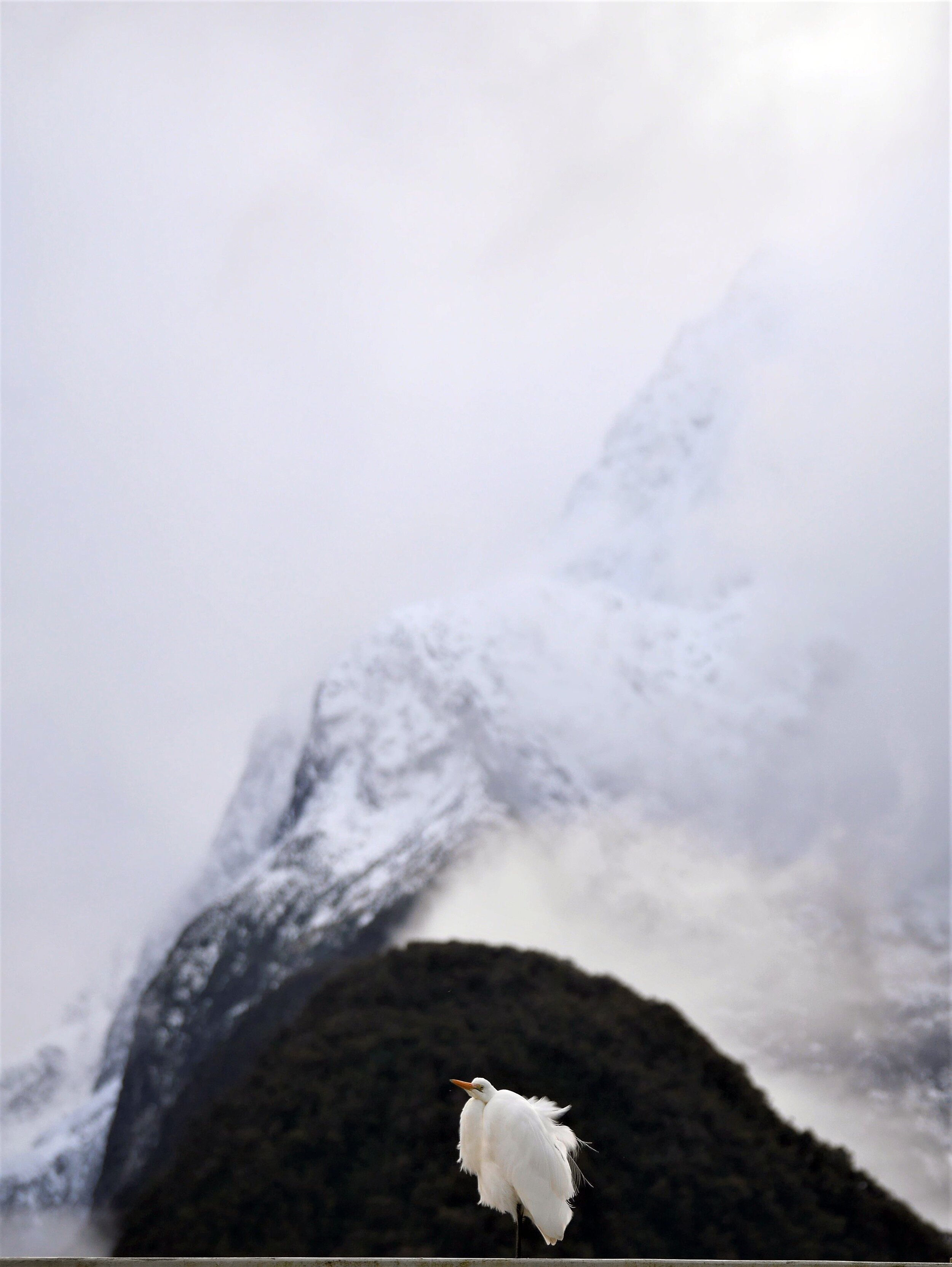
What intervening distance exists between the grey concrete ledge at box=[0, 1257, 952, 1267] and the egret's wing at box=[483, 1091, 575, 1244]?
1971 mm

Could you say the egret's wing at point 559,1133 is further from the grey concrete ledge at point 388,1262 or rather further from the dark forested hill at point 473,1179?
the dark forested hill at point 473,1179

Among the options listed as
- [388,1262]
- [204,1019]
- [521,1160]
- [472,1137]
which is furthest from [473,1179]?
[204,1019]

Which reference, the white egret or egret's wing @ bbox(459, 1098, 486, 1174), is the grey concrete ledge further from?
egret's wing @ bbox(459, 1098, 486, 1174)

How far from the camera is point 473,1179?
20.5 metres

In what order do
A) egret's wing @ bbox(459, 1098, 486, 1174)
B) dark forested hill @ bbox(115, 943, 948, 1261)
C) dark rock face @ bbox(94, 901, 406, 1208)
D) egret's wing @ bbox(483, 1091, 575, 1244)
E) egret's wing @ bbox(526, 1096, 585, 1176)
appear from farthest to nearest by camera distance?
1. dark rock face @ bbox(94, 901, 406, 1208)
2. dark forested hill @ bbox(115, 943, 948, 1261)
3. egret's wing @ bbox(459, 1098, 486, 1174)
4. egret's wing @ bbox(526, 1096, 585, 1176)
5. egret's wing @ bbox(483, 1091, 575, 1244)

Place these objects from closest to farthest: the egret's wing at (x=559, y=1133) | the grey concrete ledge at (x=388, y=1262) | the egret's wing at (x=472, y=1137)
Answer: the grey concrete ledge at (x=388, y=1262), the egret's wing at (x=559, y=1133), the egret's wing at (x=472, y=1137)

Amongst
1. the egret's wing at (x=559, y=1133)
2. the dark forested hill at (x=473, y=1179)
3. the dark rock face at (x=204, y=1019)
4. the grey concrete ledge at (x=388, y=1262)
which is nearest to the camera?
the grey concrete ledge at (x=388, y=1262)

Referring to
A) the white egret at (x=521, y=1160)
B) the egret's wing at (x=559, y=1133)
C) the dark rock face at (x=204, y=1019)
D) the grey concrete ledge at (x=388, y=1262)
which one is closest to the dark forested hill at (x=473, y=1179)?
the dark rock face at (x=204, y=1019)

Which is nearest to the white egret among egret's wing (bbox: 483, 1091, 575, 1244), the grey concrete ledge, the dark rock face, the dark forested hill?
egret's wing (bbox: 483, 1091, 575, 1244)

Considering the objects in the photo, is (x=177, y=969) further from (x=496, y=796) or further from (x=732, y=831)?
(x=732, y=831)

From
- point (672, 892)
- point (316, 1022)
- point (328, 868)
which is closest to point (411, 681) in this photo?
point (328, 868)

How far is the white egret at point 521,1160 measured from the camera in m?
6.54

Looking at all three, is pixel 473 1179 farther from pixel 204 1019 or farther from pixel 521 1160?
pixel 204 1019

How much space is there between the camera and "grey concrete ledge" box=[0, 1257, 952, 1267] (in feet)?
14.1
